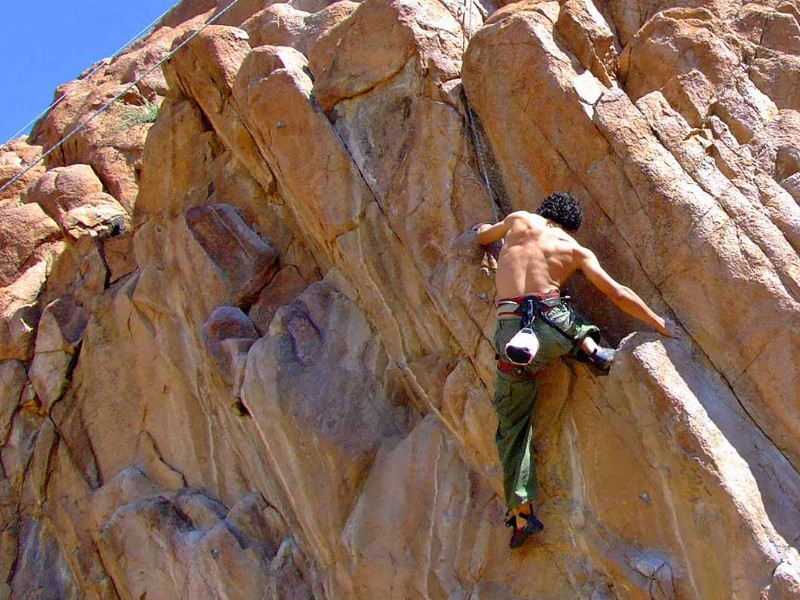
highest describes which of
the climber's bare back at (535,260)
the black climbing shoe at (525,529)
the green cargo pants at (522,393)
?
the climber's bare back at (535,260)

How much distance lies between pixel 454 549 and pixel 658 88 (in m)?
3.91

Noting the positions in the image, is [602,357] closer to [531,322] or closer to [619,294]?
[619,294]

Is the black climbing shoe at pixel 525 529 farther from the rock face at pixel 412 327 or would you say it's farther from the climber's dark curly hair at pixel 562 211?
the climber's dark curly hair at pixel 562 211

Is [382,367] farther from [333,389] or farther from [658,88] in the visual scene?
[658,88]

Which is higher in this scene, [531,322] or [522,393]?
[531,322]

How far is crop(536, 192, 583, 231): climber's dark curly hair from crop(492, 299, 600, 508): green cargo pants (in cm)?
63

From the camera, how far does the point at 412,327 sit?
8852mm

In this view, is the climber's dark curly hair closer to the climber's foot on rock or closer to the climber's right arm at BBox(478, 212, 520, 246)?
the climber's right arm at BBox(478, 212, 520, 246)

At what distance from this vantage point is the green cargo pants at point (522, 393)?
745cm

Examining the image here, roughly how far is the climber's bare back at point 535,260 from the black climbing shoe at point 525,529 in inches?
59.7

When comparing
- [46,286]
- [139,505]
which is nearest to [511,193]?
[139,505]

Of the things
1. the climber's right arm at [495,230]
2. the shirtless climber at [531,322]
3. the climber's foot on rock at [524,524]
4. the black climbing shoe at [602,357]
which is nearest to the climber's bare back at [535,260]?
the shirtless climber at [531,322]

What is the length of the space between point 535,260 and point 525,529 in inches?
71.7

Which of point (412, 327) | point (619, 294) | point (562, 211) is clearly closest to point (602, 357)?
point (619, 294)
